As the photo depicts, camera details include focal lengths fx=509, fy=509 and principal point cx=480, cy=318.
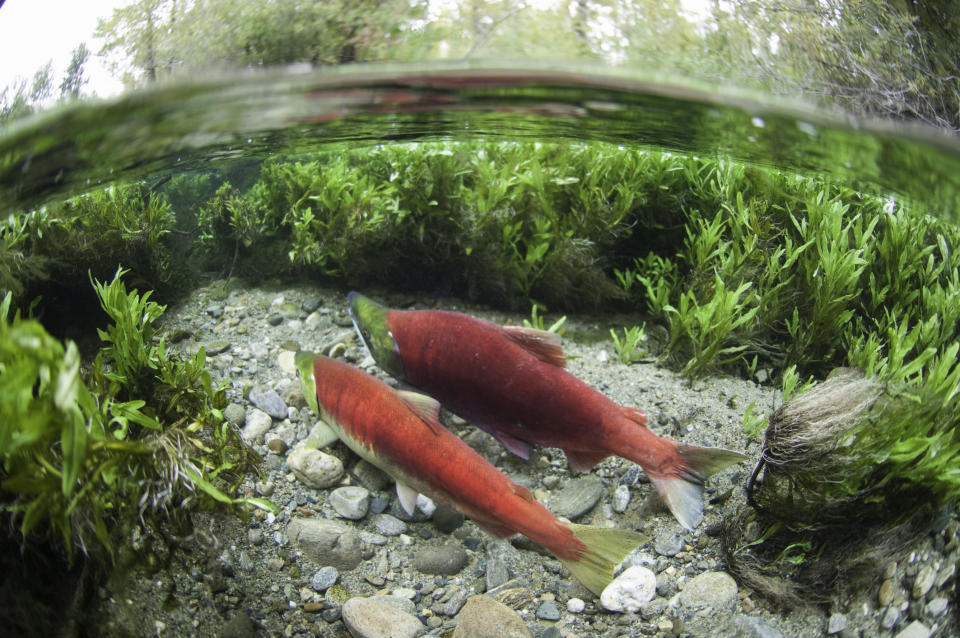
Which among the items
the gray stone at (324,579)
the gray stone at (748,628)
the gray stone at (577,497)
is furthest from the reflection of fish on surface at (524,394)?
the gray stone at (324,579)

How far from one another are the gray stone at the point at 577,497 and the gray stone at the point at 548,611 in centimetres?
60

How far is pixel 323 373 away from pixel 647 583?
8.51 ft

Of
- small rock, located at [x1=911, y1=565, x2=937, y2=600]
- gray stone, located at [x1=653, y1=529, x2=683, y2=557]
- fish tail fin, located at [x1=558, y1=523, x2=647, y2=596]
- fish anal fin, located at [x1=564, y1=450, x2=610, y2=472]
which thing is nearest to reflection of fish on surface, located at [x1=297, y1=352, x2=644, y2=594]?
fish tail fin, located at [x1=558, y1=523, x2=647, y2=596]

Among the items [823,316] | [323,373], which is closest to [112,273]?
[323,373]

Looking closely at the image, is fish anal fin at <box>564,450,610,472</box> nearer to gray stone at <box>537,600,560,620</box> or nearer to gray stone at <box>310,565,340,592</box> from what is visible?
gray stone at <box>537,600,560,620</box>

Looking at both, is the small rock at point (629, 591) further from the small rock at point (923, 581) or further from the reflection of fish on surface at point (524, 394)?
the small rock at point (923, 581)

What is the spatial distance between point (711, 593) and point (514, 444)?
1524 mm

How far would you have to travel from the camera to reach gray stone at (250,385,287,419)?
4133 mm

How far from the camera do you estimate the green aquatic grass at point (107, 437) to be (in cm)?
169

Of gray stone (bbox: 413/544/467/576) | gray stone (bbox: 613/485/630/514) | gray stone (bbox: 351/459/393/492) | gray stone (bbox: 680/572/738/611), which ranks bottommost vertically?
gray stone (bbox: 613/485/630/514)

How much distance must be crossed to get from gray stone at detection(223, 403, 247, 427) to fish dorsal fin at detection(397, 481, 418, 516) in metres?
1.45

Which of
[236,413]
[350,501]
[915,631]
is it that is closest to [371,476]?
[350,501]

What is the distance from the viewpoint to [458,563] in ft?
10.8

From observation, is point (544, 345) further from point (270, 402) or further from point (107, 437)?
point (107, 437)
